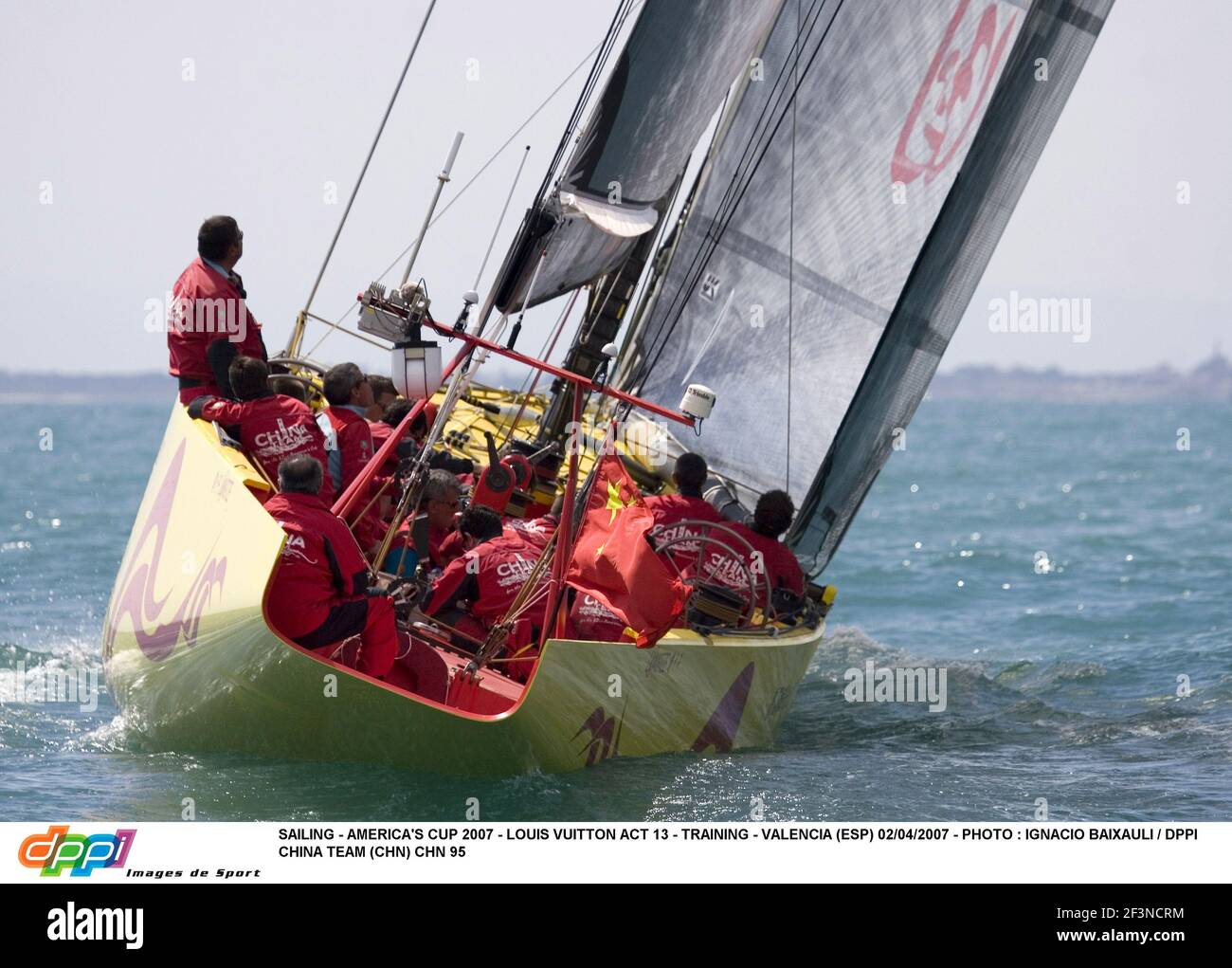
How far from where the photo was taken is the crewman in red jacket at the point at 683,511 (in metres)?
7.04

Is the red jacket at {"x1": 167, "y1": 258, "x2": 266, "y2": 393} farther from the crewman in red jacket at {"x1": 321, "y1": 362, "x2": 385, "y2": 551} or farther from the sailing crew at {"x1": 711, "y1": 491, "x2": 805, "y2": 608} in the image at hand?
the sailing crew at {"x1": 711, "y1": 491, "x2": 805, "y2": 608}

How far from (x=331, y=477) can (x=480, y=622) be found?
863mm

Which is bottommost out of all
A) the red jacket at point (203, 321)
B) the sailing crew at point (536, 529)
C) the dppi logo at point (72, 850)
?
the dppi logo at point (72, 850)

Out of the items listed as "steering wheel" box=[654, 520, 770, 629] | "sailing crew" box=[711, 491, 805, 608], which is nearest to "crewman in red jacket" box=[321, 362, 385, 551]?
"steering wheel" box=[654, 520, 770, 629]

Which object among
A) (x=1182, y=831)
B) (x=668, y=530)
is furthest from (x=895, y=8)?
(x=1182, y=831)

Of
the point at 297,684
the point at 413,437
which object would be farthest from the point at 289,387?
the point at 297,684

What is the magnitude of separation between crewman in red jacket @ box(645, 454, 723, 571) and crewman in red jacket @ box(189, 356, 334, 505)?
4.34ft

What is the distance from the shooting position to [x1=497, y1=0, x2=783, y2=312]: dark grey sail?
7152 mm

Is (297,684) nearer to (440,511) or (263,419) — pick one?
(263,419)

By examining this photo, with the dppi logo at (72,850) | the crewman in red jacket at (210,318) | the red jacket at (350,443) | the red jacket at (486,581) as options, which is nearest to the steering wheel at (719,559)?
the red jacket at (486,581)

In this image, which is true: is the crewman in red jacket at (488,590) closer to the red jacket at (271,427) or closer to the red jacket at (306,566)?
the red jacket at (271,427)

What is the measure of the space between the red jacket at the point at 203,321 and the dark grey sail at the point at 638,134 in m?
1.21

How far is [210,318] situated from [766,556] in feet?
8.12

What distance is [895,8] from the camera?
342 inches
